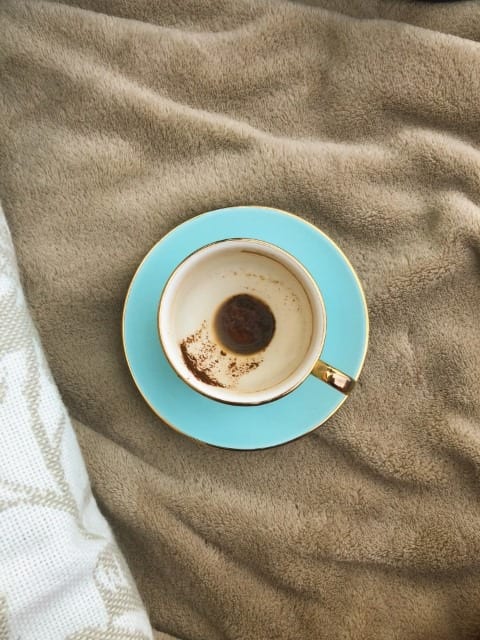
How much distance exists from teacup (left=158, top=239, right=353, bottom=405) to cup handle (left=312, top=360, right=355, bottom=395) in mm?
32

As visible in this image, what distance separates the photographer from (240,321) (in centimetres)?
80

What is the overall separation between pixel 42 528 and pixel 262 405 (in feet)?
1.02

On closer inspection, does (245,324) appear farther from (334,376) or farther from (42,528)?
(42,528)

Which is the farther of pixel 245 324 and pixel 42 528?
pixel 245 324

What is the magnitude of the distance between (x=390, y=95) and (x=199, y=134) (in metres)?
0.28

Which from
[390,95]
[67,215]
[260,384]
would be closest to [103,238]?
[67,215]

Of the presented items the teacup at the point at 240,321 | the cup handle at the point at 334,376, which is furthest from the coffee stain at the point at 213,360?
the cup handle at the point at 334,376

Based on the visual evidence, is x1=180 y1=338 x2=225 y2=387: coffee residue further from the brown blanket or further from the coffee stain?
the brown blanket

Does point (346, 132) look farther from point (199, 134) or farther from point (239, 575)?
point (239, 575)

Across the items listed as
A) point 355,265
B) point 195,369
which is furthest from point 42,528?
point 355,265

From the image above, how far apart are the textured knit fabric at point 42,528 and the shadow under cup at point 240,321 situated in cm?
17

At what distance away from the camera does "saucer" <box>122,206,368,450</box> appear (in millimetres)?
792

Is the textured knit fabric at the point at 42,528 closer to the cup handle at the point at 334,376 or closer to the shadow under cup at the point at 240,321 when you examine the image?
the shadow under cup at the point at 240,321

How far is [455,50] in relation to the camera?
0.83 meters
